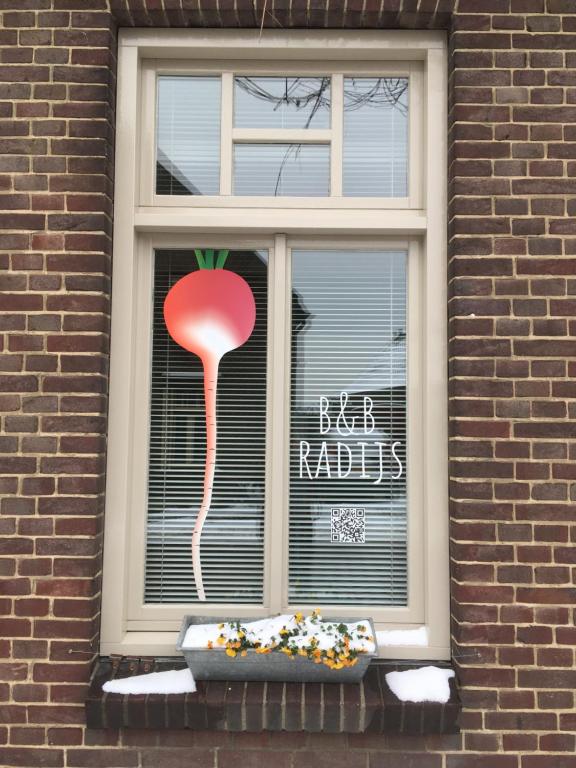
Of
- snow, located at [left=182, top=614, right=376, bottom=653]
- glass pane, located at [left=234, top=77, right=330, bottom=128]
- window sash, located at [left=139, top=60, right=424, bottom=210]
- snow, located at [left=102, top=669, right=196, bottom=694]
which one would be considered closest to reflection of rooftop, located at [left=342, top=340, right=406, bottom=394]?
window sash, located at [left=139, top=60, right=424, bottom=210]

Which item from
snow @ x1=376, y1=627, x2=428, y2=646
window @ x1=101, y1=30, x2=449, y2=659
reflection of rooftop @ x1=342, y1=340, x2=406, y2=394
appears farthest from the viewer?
reflection of rooftop @ x1=342, y1=340, x2=406, y2=394

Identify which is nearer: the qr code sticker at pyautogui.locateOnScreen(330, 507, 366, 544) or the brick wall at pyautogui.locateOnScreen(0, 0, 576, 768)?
the brick wall at pyautogui.locateOnScreen(0, 0, 576, 768)

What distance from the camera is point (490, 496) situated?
295 centimetres

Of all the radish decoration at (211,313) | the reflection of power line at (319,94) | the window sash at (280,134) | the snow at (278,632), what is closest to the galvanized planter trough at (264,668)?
the snow at (278,632)

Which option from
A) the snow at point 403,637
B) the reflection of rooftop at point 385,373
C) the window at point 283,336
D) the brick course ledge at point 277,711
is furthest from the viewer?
the reflection of rooftop at point 385,373

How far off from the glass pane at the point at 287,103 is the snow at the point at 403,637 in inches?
104

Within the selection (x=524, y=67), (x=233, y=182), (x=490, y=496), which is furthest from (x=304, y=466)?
(x=524, y=67)

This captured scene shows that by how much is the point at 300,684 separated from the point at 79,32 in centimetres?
332

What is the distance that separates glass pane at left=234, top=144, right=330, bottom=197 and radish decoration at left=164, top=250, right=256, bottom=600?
1.32 ft

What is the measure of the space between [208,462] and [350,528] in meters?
0.81

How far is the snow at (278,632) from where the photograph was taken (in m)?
2.82

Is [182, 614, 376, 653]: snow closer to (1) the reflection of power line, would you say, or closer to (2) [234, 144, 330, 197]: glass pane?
(2) [234, 144, 330, 197]: glass pane

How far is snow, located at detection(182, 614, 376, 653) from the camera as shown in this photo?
9.27ft

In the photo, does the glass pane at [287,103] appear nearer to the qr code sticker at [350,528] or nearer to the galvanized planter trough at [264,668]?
the qr code sticker at [350,528]
